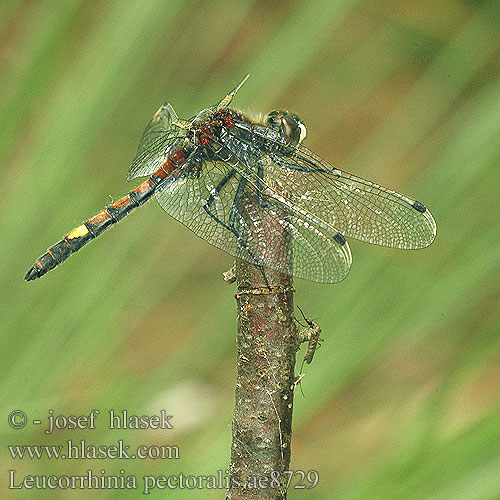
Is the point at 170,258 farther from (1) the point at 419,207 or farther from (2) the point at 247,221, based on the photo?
(1) the point at 419,207

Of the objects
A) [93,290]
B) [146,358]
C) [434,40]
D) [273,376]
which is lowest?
[146,358]

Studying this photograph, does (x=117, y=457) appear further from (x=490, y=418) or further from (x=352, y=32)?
(x=352, y=32)

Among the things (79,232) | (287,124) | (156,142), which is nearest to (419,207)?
(287,124)

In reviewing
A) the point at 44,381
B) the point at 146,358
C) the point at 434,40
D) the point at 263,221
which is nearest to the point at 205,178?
the point at 263,221

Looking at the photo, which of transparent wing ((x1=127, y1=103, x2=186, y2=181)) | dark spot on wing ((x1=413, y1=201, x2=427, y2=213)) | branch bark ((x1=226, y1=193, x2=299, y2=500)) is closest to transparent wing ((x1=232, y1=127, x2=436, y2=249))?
dark spot on wing ((x1=413, y1=201, x2=427, y2=213))

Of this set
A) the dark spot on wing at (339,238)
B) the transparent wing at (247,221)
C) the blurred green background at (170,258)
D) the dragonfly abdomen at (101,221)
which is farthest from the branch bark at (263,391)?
the dragonfly abdomen at (101,221)

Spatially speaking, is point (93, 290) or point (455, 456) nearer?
point (455, 456)

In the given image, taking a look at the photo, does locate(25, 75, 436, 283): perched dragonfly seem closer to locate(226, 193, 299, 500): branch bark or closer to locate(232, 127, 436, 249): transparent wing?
locate(232, 127, 436, 249): transparent wing

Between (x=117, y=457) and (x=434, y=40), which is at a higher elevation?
(x=434, y=40)
